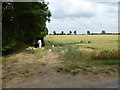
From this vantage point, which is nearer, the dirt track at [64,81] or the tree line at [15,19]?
the dirt track at [64,81]

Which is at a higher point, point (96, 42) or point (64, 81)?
point (96, 42)

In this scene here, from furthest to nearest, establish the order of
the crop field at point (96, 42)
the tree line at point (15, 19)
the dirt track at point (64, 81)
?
the crop field at point (96, 42) < the tree line at point (15, 19) < the dirt track at point (64, 81)

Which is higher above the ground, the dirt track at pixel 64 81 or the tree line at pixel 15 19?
the tree line at pixel 15 19

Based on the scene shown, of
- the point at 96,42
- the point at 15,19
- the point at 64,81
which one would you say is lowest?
the point at 64,81

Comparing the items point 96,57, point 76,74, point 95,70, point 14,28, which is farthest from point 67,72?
point 14,28

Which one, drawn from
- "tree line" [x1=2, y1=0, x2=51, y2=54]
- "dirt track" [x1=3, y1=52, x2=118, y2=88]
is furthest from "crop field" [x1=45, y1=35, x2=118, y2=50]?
"dirt track" [x1=3, y1=52, x2=118, y2=88]

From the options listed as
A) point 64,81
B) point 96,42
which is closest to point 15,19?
point 64,81

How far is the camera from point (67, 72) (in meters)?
6.62

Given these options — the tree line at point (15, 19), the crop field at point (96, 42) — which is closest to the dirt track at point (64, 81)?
the tree line at point (15, 19)

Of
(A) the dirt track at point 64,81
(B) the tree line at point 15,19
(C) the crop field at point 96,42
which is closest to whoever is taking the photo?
(A) the dirt track at point 64,81

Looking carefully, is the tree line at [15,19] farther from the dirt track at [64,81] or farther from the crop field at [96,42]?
the crop field at [96,42]

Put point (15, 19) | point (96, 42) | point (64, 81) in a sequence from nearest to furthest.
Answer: point (64, 81) → point (15, 19) → point (96, 42)

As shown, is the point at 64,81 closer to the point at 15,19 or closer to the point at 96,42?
the point at 15,19

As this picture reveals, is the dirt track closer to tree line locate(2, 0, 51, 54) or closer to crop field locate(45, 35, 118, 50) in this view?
tree line locate(2, 0, 51, 54)
